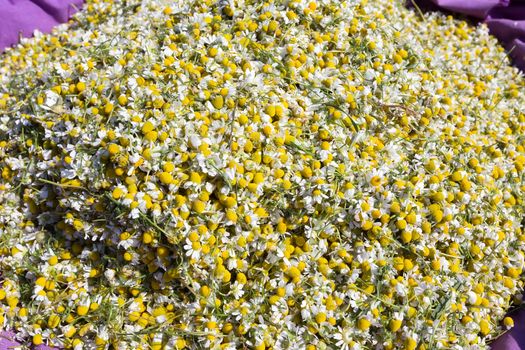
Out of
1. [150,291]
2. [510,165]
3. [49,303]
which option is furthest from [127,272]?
[510,165]

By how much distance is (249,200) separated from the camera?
165cm

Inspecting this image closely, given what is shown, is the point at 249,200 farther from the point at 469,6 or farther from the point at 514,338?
the point at 469,6

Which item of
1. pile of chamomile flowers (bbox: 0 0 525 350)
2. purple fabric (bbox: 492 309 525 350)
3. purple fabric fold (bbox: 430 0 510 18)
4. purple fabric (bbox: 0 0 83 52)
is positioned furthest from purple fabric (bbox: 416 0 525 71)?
purple fabric (bbox: 0 0 83 52)

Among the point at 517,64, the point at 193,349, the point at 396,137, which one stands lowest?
the point at 193,349

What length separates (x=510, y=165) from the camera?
2.00 metres

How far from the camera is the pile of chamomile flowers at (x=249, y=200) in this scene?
1.62 metres

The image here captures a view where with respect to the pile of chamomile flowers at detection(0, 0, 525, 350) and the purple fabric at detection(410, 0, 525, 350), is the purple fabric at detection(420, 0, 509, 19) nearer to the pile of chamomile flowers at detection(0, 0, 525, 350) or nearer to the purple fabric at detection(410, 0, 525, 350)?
the purple fabric at detection(410, 0, 525, 350)

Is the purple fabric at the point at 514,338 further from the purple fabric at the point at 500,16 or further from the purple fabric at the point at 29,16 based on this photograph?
the purple fabric at the point at 29,16

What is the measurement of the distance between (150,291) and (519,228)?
126cm

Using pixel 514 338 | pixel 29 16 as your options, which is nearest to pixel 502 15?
pixel 514 338

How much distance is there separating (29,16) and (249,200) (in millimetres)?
1598

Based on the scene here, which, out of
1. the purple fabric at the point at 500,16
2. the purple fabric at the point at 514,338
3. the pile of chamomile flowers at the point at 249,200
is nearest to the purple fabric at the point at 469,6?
the purple fabric at the point at 500,16

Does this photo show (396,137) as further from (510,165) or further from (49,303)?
(49,303)

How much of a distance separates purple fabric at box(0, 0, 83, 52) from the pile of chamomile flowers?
2.27ft
